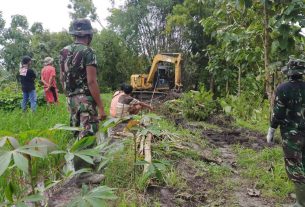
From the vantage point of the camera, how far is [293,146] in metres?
3.89

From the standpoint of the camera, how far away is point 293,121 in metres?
3.94

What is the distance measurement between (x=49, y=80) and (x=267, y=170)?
5.99 meters

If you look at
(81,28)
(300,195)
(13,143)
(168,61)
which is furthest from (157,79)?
(13,143)

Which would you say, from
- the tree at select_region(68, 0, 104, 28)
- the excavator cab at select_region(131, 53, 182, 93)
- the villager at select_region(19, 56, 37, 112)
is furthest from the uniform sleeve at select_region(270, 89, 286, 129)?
the tree at select_region(68, 0, 104, 28)

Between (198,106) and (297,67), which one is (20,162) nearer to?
(297,67)

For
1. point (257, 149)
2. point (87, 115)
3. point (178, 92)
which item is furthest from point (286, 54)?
point (178, 92)

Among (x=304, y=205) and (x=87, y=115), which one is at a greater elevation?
(x=87, y=115)

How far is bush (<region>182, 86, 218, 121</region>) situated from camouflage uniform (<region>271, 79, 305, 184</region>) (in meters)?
5.41

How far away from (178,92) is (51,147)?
1206cm

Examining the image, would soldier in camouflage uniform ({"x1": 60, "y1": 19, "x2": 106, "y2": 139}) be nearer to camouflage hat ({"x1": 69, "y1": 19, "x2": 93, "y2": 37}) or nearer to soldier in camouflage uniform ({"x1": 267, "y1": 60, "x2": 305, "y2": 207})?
camouflage hat ({"x1": 69, "y1": 19, "x2": 93, "y2": 37})

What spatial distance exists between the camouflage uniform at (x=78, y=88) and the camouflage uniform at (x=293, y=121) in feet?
6.65

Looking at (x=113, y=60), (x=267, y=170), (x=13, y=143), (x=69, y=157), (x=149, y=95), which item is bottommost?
(x=267, y=170)

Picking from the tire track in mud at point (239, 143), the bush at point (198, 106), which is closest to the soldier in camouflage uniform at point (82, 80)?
the tire track in mud at point (239, 143)

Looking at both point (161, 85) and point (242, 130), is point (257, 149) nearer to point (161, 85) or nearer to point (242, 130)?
point (242, 130)
